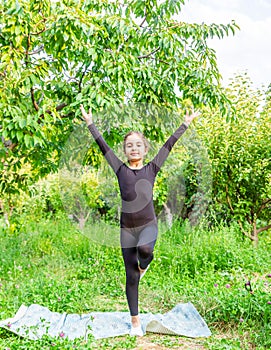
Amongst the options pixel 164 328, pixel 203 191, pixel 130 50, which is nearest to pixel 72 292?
pixel 164 328

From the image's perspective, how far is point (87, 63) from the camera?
379 centimetres

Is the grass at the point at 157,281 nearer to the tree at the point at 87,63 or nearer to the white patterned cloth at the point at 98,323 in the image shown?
the white patterned cloth at the point at 98,323

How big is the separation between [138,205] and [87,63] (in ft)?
4.40

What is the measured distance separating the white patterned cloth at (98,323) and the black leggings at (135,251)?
27cm

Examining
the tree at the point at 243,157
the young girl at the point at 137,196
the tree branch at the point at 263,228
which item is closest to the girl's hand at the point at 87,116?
the young girl at the point at 137,196

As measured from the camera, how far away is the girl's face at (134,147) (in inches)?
126

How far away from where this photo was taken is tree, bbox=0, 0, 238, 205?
3.51 m

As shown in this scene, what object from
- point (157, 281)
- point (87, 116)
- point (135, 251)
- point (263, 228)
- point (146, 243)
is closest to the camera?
point (146, 243)

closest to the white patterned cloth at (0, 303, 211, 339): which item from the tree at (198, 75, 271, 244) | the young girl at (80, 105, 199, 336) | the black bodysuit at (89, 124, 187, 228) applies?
the young girl at (80, 105, 199, 336)

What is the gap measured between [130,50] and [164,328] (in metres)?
2.35

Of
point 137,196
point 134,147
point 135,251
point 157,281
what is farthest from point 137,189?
point 157,281

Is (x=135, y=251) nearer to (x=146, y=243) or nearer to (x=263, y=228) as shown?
(x=146, y=243)

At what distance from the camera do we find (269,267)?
5.20m

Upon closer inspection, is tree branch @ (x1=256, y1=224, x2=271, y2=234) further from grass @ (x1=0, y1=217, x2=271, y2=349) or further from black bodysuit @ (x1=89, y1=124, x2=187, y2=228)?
black bodysuit @ (x1=89, y1=124, x2=187, y2=228)
